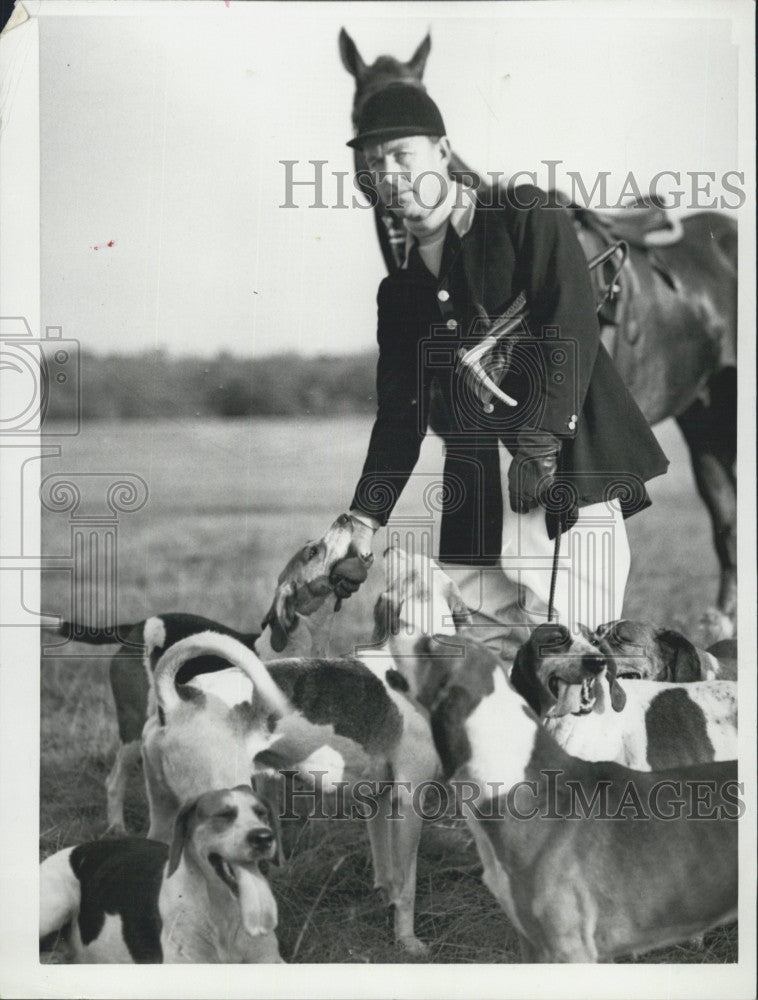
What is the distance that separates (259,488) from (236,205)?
0.67 metres

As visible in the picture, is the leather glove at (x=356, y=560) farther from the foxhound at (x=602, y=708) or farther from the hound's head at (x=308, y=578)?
the foxhound at (x=602, y=708)

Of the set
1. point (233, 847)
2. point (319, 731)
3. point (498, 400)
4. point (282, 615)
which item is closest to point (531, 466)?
point (498, 400)

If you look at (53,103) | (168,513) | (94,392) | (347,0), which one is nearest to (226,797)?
(168,513)

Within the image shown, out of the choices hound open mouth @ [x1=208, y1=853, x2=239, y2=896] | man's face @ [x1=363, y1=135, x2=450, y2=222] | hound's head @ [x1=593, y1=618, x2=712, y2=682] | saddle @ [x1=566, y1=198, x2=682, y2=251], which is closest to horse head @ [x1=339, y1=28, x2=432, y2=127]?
man's face @ [x1=363, y1=135, x2=450, y2=222]

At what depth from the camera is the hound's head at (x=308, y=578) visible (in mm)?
2666

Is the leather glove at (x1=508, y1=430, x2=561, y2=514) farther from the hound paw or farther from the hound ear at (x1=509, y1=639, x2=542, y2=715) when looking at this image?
the hound paw

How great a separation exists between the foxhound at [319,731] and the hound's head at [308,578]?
10 cm

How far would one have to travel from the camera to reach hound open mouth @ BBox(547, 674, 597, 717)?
264 centimetres

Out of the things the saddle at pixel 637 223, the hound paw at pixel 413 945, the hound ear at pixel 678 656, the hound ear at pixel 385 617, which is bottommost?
the hound paw at pixel 413 945

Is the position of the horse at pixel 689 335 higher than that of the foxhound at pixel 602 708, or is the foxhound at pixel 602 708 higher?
the horse at pixel 689 335

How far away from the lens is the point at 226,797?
2.49 metres

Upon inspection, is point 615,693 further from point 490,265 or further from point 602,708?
point 490,265

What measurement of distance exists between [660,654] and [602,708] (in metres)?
0.21

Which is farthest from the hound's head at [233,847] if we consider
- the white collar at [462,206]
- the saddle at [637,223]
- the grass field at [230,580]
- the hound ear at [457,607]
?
the saddle at [637,223]
